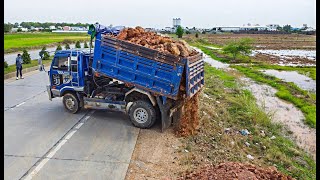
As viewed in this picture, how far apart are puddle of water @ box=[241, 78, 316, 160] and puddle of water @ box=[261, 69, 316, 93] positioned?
267 cm

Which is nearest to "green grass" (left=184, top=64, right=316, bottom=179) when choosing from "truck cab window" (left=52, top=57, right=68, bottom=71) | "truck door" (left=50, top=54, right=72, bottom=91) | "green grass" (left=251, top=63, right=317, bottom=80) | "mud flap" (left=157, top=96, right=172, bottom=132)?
"mud flap" (left=157, top=96, right=172, bottom=132)

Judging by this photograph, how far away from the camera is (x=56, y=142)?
8.57 metres

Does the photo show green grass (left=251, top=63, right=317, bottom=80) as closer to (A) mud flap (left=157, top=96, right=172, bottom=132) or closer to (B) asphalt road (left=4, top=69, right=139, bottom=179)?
(A) mud flap (left=157, top=96, right=172, bottom=132)

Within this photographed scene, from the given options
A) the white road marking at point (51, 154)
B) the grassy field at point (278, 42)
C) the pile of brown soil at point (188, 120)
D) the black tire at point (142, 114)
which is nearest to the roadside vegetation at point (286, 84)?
the pile of brown soil at point (188, 120)

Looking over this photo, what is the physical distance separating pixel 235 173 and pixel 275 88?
55.4 ft

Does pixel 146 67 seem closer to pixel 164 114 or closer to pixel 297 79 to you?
pixel 164 114

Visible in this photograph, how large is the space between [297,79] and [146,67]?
19740 millimetres

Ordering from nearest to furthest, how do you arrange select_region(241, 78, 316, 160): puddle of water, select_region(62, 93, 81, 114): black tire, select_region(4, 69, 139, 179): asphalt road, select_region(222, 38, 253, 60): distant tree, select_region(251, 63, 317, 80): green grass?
select_region(4, 69, 139, 179): asphalt road < select_region(62, 93, 81, 114): black tire < select_region(241, 78, 316, 160): puddle of water < select_region(251, 63, 317, 80): green grass < select_region(222, 38, 253, 60): distant tree

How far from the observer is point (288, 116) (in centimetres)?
1514

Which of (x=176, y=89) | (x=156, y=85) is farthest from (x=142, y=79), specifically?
(x=176, y=89)

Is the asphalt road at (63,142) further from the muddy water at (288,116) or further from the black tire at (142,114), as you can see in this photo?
the muddy water at (288,116)

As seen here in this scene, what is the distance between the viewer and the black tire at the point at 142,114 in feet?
31.7

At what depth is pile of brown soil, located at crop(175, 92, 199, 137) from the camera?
955 centimetres

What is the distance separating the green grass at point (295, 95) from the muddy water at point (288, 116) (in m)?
0.28
